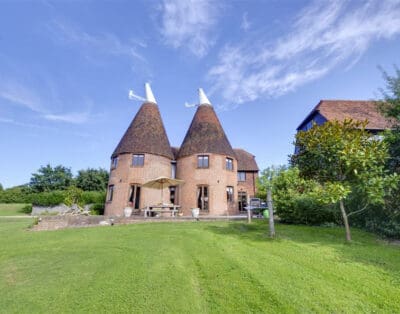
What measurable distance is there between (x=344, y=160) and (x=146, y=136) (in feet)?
58.3

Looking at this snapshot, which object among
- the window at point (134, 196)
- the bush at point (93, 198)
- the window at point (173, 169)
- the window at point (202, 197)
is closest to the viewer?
the window at point (134, 196)

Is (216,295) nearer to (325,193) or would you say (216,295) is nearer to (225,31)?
(325,193)

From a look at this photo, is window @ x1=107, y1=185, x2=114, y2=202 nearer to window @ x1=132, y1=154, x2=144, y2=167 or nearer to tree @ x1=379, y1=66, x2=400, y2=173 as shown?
window @ x1=132, y1=154, x2=144, y2=167

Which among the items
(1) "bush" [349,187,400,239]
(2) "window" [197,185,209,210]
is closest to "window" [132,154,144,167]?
(2) "window" [197,185,209,210]

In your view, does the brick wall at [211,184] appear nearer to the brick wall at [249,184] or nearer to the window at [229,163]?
the window at [229,163]

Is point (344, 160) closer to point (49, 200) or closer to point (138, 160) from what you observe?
point (138, 160)

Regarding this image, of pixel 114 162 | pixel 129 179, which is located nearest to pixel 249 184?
pixel 129 179

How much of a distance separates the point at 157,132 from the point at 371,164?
61.6 feet

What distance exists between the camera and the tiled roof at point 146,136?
2122 cm

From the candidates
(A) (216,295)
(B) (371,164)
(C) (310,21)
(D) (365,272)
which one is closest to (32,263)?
(A) (216,295)

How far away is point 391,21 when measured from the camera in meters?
9.55

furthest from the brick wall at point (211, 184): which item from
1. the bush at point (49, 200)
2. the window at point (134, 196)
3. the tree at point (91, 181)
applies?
the tree at point (91, 181)

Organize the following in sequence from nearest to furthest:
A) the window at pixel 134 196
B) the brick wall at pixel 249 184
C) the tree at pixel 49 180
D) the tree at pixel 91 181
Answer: the window at pixel 134 196 < the brick wall at pixel 249 184 < the tree at pixel 91 181 < the tree at pixel 49 180

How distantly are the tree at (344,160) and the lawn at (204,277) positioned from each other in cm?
174
